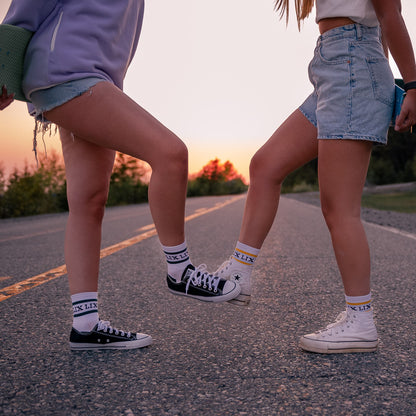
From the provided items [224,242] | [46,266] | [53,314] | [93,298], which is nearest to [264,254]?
[224,242]

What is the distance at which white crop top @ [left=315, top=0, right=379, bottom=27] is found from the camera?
2.07 metres

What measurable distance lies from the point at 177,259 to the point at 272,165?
70cm

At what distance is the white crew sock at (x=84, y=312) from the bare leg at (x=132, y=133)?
22.6 inches

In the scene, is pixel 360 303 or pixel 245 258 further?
pixel 245 258

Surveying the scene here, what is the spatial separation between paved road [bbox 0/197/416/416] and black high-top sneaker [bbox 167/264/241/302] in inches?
9.8

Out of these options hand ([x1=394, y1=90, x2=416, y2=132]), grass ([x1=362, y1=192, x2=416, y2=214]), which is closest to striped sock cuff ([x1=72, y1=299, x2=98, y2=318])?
hand ([x1=394, y1=90, x2=416, y2=132])

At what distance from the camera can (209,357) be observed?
214 cm

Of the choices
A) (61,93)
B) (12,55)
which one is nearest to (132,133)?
(61,93)

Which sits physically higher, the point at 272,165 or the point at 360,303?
the point at 272,165

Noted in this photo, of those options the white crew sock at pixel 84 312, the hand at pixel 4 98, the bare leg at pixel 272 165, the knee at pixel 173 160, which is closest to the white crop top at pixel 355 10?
the bare leg at pixel 272 165

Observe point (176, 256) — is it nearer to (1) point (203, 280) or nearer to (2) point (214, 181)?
(1) point (203, 280)

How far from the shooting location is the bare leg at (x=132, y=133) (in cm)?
200

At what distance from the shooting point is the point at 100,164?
7.70ft

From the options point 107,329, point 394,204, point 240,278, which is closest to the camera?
point 107,329
